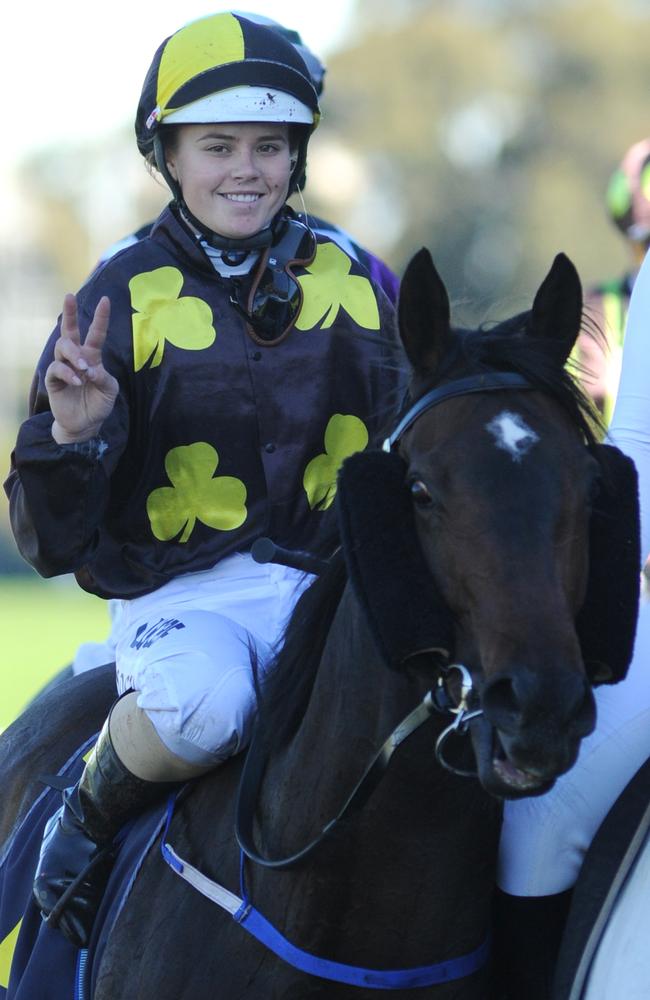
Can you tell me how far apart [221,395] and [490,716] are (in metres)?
1.61

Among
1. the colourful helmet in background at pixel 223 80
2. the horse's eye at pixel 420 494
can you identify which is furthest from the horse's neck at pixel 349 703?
the colourful helmet in background at pixel 223 80

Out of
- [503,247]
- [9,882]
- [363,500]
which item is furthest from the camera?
[503,247]

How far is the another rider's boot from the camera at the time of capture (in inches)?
153

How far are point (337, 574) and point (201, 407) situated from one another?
84 cm

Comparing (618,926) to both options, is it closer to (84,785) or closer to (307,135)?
(84,785)

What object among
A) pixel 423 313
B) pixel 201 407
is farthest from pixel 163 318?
pixel 423 313

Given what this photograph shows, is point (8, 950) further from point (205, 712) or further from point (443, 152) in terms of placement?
point (443, 152)

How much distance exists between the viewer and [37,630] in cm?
2112

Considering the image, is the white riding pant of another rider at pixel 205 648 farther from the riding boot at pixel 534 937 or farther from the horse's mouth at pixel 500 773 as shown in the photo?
the horse's mouth at pixel 500 773

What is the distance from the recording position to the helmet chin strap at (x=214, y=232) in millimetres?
4293

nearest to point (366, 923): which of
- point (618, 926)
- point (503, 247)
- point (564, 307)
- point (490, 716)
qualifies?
point (618, 926)

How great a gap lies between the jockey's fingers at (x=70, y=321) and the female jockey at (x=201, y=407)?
26 centimetres

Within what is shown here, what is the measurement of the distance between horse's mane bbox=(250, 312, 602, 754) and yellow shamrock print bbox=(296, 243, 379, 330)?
905 mm

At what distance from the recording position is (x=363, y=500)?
3080 millimetres
